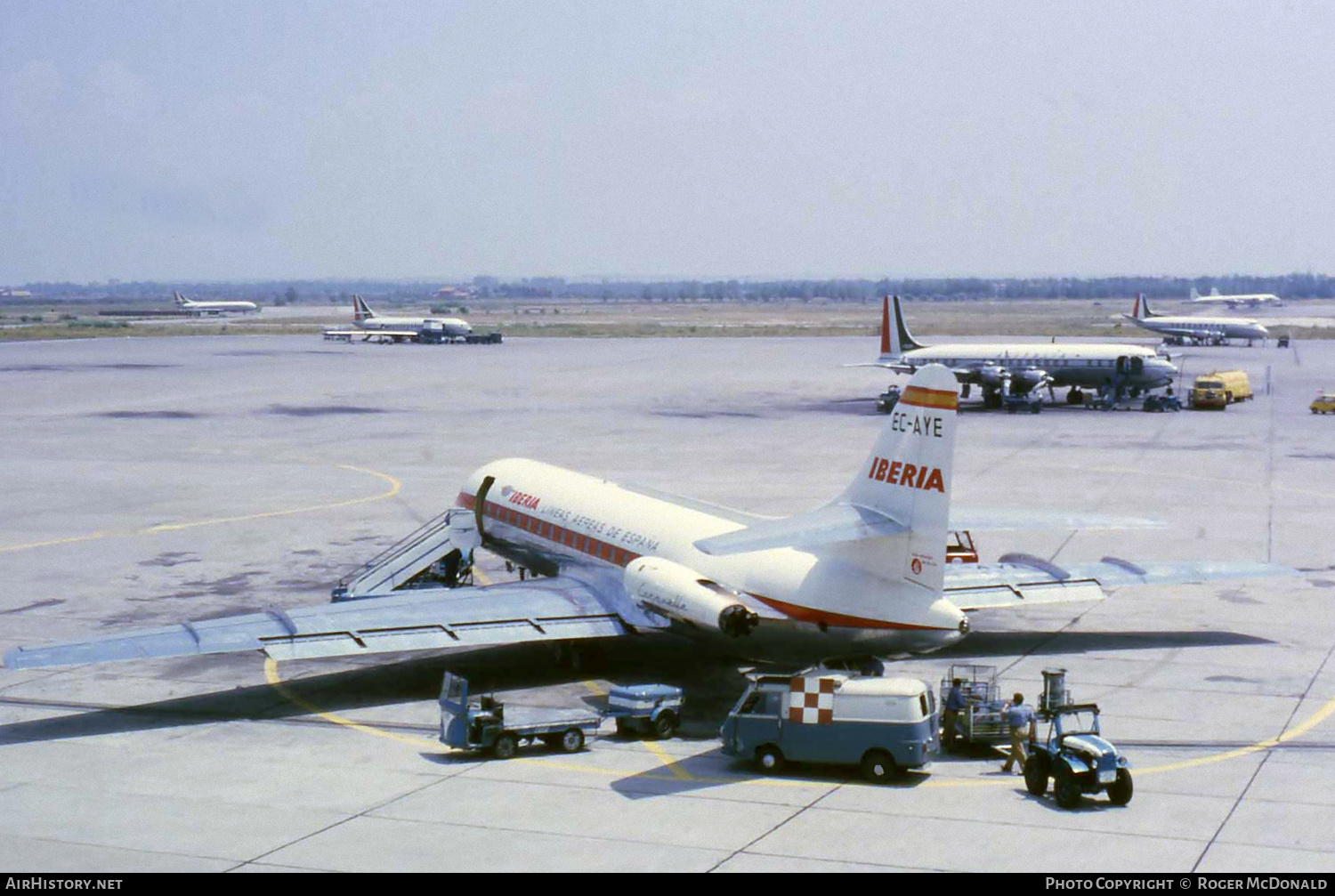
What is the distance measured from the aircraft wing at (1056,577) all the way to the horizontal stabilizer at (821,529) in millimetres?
6674

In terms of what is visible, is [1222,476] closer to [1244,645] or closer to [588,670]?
[1244,645]

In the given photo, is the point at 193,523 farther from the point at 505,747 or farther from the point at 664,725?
the point at 664,725

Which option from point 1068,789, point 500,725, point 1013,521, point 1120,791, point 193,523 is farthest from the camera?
point 193,523

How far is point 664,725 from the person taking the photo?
28.9m

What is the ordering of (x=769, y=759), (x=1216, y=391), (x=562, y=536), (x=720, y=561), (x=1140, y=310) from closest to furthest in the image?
(x=769, y=759) → (x=720, y=561) → (x=562, y=536) → (x=1216, y=391) → (x=1140, y=310)

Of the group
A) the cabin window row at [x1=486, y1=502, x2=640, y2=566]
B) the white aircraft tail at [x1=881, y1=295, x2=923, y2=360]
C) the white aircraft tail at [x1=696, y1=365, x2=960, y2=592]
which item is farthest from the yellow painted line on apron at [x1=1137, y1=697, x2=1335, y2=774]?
the white aircraft tail at [x1=881, y1=295, x2=923, y2=360]

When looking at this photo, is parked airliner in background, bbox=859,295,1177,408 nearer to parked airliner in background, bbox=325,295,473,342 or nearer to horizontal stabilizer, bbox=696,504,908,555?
horizontal stabilizer, bbox=696,504,908,555

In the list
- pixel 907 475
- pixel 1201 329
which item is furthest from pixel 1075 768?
pixel 1201 329

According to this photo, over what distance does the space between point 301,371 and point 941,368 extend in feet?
356

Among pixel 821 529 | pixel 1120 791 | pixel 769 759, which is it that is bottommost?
pixel 769 759

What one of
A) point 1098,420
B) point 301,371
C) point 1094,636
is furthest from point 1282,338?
point 1094,636

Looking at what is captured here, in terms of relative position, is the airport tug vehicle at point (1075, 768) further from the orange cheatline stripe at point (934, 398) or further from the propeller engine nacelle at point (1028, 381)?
the propeller engine nacelle at point (1028, 381)

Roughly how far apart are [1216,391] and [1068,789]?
7796 centimetres

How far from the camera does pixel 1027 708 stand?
27406 millimetres
